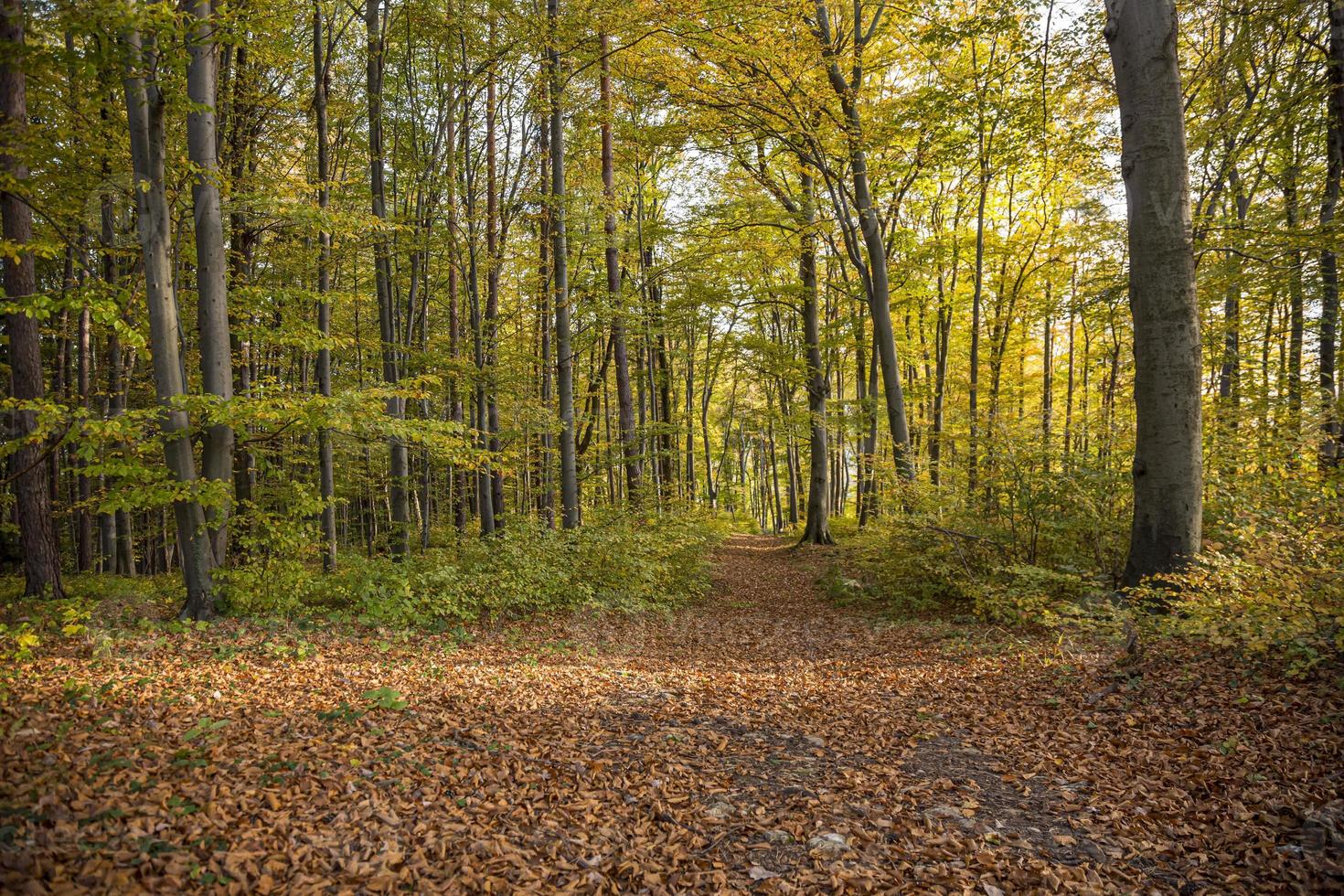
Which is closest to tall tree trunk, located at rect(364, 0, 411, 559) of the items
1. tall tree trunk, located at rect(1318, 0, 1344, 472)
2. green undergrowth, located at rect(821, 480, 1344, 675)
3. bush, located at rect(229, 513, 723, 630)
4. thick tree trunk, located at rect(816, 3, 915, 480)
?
bush, located at rect(229, 513, 723, 630)

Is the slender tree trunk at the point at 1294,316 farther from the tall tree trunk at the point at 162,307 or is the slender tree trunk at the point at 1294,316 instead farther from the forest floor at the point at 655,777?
the tall tree trunk at the point at 162,307

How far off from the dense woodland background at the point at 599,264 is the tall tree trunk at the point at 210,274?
0.04m

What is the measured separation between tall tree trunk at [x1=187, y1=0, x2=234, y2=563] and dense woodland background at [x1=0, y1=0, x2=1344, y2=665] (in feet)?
0.14

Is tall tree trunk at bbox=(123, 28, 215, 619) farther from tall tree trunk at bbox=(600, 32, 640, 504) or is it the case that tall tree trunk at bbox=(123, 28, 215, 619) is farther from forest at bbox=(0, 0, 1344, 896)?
tall tree trunk at bbox=(600, 32, 640, 504)

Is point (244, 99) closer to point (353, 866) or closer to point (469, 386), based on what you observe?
point (469, 386)

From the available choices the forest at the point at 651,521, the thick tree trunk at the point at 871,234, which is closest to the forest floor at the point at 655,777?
the forest at the point at 651,521

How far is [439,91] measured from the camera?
41.1 ft

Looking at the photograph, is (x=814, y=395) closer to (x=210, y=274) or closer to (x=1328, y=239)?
(x=1328, y=239)

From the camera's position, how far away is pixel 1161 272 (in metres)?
6.01

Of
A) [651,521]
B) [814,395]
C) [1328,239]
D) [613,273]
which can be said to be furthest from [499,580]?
[814,395]

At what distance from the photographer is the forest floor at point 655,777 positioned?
2828mm

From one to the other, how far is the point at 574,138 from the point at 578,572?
10.9 metres

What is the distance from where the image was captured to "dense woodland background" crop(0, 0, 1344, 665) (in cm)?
652

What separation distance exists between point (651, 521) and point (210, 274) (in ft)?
28.2
